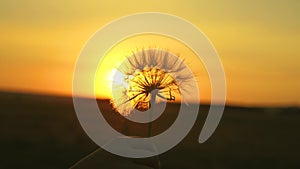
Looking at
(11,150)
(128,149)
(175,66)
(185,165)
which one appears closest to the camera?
(128,149)

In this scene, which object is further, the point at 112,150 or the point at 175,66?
the point at 175,66

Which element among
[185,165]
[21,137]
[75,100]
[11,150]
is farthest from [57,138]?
[75,100]

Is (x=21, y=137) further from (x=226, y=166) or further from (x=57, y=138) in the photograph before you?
(x=226, y=166)

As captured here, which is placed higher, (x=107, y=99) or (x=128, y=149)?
(x=107, y=99)

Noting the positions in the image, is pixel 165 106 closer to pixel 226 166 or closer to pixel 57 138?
pixel 226 166

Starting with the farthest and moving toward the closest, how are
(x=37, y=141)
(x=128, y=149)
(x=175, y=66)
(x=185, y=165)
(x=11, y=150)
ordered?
(x=37, y=141), (x=11, y=150), (x=185, y=165), (x=175, y=66), (x=128, y=149)

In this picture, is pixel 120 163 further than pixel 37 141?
No

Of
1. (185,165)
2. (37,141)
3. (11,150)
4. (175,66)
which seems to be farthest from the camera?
(37,141)

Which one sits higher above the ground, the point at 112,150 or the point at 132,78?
the point at 132,78

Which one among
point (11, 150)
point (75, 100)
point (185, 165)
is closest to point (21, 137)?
point (11, 150)
